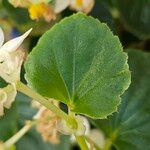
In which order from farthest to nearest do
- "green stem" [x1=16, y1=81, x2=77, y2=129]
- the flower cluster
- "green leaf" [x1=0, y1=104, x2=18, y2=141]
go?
"green leaf" [x1=0, y1=104, x2=18, y2=141]
the flower cluster
"green stem" [x1=16, y1=81, x2=77, y2=129]

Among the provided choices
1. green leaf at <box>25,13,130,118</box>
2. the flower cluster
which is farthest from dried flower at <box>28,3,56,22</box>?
green leaf at <box>25,13,130,118</box>

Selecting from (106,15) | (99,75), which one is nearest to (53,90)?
(99,75)

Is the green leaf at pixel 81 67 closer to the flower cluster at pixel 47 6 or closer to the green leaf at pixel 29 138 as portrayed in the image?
the flower cluster at pixel 47 6

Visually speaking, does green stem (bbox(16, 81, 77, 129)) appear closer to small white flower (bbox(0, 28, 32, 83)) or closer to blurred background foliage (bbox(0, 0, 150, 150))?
small white flower (bbox(0, 28, 32, 83))

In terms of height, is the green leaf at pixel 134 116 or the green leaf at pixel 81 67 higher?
the green leaf at pixel 81 67

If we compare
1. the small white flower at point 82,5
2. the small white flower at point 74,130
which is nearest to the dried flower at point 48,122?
the small white flower at point 74,130

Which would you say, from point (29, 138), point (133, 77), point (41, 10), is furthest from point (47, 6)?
point (29, 138)
